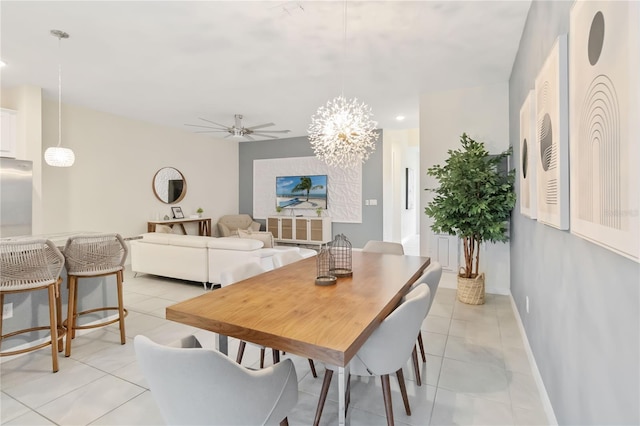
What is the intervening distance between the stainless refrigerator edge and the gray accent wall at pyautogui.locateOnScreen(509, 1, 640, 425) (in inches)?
230

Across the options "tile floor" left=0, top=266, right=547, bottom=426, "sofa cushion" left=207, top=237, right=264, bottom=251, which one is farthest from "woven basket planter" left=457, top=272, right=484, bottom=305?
"sofa cushion" left=207, top=237, right=264, bottom=251

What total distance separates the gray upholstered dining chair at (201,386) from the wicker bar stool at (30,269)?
1.86 meters

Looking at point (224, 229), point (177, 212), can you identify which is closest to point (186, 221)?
point (177, 212)

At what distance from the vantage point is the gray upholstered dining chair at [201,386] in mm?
1001

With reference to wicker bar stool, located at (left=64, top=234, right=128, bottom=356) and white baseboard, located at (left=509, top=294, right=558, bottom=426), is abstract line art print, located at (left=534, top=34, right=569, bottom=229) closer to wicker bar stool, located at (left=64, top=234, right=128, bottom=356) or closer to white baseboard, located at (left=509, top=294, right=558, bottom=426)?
white baseboard, located at (left=509, top=294, right=558, bottom=426)

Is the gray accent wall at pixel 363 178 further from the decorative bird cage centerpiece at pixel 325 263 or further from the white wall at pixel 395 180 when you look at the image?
the decorative bird cage centerpiece at pixel 325 263

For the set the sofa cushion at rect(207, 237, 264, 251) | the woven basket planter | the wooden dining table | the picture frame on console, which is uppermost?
the picture frame on console

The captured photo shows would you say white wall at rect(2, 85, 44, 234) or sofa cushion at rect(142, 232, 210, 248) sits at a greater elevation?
white wall at rect(2, 85, 44, 234)

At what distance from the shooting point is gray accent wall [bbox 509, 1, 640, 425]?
3.02 ft

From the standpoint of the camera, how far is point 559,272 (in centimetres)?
166

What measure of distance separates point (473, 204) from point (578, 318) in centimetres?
232

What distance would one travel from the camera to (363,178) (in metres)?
7.23

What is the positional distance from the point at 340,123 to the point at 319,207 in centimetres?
491

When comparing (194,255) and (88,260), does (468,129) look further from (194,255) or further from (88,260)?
(88,260)
